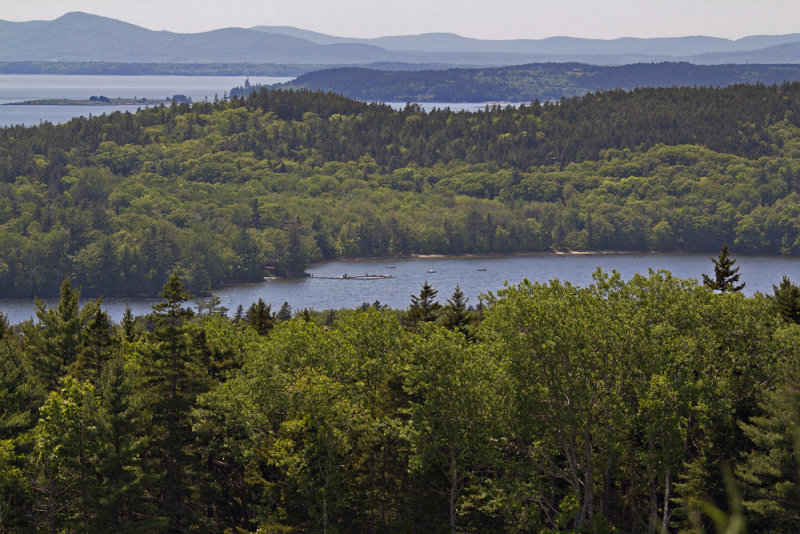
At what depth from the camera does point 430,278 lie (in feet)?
568

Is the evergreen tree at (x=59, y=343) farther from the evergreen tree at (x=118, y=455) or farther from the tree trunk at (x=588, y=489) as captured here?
the tree trunk at (x=588, y=489)

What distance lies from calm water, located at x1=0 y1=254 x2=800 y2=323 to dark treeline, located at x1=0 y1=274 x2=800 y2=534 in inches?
4050

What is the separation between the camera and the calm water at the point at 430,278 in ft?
498

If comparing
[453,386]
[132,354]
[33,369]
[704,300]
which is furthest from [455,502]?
[33,369]

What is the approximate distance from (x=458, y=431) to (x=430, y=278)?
13609 cm

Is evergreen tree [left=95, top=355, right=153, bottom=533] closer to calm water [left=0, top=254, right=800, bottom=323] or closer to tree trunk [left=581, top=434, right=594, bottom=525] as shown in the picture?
tree trunk [left=581, top=434, right=594, bottom=525]

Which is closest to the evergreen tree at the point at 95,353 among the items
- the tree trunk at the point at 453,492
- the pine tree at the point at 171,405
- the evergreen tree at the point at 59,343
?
the evergreen tree at the point at 59,343

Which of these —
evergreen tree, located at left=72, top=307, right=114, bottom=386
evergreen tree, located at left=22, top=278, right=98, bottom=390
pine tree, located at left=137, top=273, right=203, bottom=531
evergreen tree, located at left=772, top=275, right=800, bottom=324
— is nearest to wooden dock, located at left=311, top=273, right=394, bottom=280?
evergreen tree, located at left=22, top=278, right=98, bottom=390

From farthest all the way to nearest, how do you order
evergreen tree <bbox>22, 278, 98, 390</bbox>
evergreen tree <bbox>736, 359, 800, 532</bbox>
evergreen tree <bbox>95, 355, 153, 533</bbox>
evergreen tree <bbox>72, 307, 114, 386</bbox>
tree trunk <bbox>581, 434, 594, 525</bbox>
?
evergreen tree <bbox>22, 278, 98, 390</bbox> < evergreen tree <bbox>72, 307, 114, 386</bbox> < evergreen tree <bbox>95, 355, 153, 533</bbox> < tree trunk <bbox>581, 434, 594, 525</bbox> < evergreen tree <bbox>736, 359, 800, 532</bbox>

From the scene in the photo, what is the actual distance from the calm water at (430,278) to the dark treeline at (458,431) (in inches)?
4050

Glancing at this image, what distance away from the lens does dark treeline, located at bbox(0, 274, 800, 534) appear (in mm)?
34156

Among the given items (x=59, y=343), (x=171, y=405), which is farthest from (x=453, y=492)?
(x=59, y=343)

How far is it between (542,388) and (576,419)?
1605 mm

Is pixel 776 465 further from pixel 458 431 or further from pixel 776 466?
pixel 458 431
